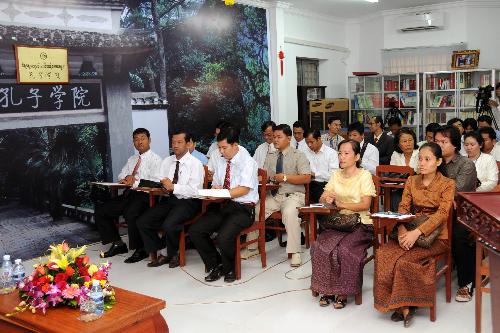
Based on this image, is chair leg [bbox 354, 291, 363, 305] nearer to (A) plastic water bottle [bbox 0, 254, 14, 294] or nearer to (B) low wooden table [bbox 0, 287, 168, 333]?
(B) low wooden table [bbox 0, 287, 168, 333]

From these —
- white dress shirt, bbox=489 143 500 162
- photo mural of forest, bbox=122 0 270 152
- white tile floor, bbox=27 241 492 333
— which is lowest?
white tile floor, bbox=27 241 492 333

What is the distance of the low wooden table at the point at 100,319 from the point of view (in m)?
2.43

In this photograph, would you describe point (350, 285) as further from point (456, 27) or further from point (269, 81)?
point (456, 27)

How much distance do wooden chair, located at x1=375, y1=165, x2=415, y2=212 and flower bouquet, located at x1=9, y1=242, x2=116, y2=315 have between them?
2753 mm

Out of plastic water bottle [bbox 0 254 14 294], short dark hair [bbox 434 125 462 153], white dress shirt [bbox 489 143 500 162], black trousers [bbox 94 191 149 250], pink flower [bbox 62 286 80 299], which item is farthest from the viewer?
white dress shirt [bbox 489 143 500 162]

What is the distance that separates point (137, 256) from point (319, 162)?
2.10 meters

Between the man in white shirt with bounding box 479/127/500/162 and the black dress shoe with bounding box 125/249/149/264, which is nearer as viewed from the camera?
the black dress shoe with bounding box 125/249/149/264

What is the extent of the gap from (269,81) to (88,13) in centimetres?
325

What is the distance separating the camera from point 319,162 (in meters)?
5.59

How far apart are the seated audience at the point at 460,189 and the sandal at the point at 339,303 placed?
78 cm

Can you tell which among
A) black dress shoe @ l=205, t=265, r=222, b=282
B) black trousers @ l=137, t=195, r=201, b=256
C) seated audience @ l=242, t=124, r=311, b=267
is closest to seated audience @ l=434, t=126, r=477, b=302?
seated audience @ l=242, t=124, r=311, b=267

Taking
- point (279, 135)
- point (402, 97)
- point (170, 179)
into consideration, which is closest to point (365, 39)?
point (402, 97)

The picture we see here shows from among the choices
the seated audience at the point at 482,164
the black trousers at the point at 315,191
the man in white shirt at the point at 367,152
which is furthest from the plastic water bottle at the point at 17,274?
the man in white shirt at the point at 367,152

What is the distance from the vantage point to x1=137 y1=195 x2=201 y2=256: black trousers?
15.1ft
